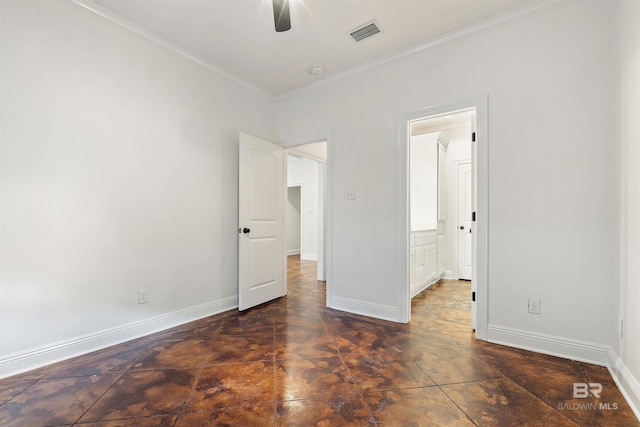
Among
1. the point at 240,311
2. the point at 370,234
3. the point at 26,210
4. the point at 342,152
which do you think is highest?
the point at 342,152

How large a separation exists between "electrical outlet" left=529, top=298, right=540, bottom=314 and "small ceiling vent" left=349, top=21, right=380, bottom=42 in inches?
101

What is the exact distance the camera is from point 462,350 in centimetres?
219

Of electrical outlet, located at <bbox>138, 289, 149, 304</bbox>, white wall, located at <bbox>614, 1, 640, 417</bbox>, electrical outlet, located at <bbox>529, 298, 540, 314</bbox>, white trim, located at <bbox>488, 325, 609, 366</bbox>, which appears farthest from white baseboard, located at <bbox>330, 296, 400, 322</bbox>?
electrical outlet, located at <bbox>138, 289, 149, 304</bbox>

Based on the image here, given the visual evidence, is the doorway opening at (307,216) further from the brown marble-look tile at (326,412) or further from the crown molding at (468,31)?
the brown marble-look tile at (326,412)

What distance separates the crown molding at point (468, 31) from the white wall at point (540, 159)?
3cm

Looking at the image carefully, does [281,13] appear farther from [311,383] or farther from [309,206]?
[309,206]

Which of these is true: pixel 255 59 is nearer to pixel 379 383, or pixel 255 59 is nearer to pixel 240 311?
pixel 240 311

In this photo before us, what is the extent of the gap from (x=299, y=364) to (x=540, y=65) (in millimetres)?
2892

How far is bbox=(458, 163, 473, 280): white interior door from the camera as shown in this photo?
477cm

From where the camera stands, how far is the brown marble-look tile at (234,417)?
140cm

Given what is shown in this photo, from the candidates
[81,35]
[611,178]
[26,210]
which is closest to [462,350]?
[611,178]

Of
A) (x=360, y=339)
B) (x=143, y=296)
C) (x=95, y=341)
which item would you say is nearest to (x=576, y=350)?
(x=360, y=339)

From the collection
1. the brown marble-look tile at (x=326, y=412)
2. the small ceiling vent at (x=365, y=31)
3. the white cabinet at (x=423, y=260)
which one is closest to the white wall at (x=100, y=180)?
the small ceiling vent at (x=365, y=31)

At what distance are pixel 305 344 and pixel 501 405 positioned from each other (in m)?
1.35
